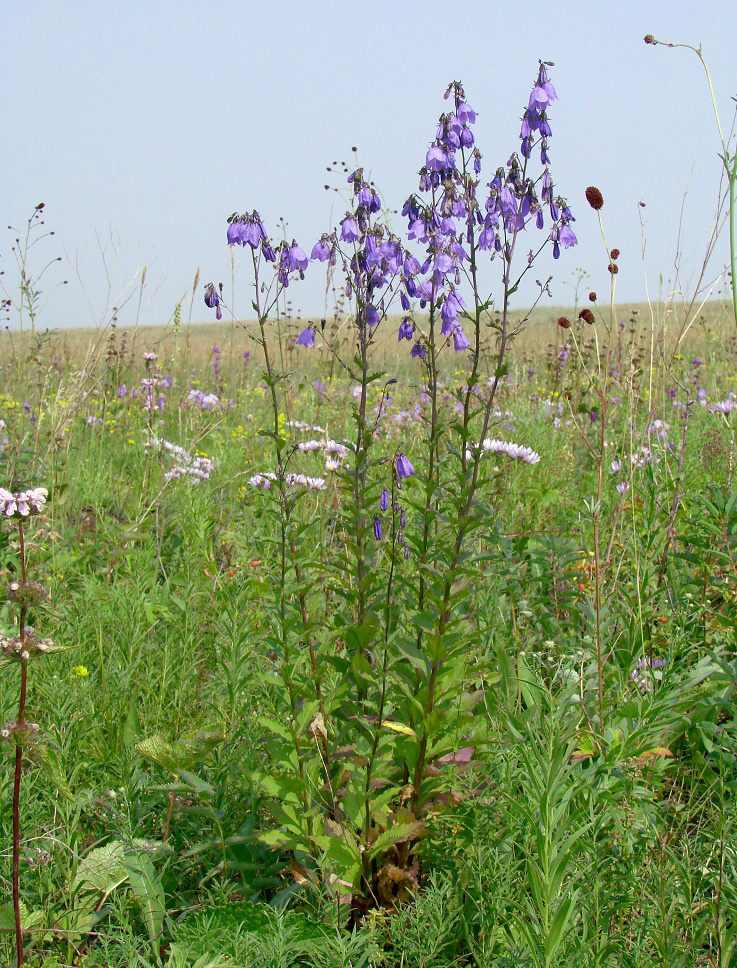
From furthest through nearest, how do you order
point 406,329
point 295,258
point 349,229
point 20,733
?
point 406,329
point 295,258
point 349,229
point 20,733

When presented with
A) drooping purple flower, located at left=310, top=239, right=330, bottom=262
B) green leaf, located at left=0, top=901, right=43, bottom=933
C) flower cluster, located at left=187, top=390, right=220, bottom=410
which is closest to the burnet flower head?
drooping purple flower, located at left=310, top=239, right=330, bottom=262

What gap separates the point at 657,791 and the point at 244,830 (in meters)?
1.21

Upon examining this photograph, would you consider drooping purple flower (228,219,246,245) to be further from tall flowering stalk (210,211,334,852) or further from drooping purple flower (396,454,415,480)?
drooping purple flower (396,454,415,480)

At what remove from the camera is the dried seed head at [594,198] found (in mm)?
2918

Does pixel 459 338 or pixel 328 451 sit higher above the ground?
pixel 459 338

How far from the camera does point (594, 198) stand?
295cm

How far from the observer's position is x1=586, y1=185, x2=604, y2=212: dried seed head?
2.92 metres

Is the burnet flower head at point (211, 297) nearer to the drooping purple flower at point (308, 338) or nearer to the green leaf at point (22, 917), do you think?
the drooping purple flower at point (308, 338)

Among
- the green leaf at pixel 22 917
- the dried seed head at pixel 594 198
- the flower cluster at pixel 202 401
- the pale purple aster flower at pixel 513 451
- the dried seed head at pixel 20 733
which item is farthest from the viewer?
the flower cluster at pixel 202 401

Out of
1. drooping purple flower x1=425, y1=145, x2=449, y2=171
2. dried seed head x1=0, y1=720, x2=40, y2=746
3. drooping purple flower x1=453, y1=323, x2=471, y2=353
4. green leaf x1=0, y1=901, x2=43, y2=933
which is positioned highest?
drooping purple flower x1=425, y1=145, x2=449, y2=171

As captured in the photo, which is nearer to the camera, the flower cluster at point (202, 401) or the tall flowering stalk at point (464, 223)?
the tall flowering stalk at point (464, 223)

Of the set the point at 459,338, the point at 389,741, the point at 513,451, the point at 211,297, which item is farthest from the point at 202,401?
the point at 389,741

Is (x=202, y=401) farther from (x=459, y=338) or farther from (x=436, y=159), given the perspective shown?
(x=436, y=159)

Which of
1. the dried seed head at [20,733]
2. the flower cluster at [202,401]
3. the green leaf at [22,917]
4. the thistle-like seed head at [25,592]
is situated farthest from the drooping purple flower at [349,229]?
the flower cluster at [202,401]
